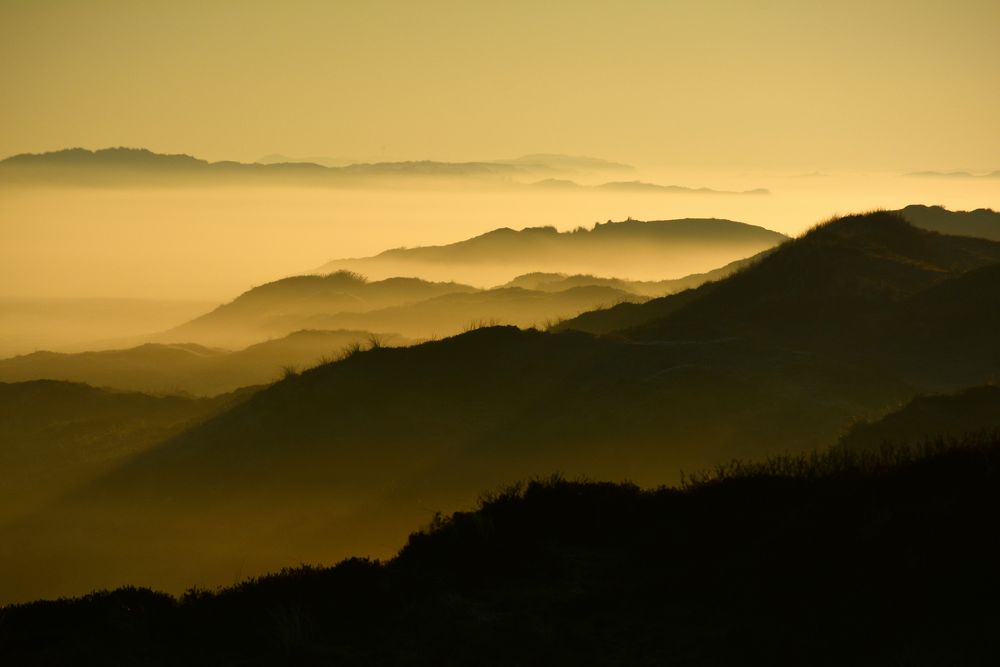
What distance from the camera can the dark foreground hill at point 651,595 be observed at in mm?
9558

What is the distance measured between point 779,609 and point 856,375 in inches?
1085

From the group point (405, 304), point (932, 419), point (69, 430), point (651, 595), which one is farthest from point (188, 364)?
point (651, 595)

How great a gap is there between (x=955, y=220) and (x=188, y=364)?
2568 inches

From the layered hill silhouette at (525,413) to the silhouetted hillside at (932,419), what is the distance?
15.8 feet

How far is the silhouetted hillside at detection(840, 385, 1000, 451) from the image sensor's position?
25984mm

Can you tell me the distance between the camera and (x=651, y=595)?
10.9m

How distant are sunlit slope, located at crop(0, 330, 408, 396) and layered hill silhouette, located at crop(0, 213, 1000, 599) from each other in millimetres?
41984

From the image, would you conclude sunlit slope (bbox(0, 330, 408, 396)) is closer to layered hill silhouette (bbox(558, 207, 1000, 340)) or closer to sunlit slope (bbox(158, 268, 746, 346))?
sunlit slope (bbox(158, 268, 746, 346))

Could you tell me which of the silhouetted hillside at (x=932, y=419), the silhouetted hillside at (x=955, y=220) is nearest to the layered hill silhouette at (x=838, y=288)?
the silhouetted hillside at (x=932, y=419)

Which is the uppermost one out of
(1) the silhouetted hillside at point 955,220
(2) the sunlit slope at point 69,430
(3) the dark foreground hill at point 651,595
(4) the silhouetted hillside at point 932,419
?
(1) the silhouetted hillside at point 955,220

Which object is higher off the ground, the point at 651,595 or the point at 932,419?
the point at 651,595

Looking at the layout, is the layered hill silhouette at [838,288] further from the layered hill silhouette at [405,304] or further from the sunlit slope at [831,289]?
the layered hill silhouette at [405,304]

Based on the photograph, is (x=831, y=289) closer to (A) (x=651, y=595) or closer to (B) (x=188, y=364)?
(A) (x=651, y=595)

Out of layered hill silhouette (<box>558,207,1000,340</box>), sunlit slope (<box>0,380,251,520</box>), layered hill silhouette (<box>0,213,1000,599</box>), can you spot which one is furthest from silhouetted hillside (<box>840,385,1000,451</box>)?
sunlit slope (<box>0,380,251,520</box>)
